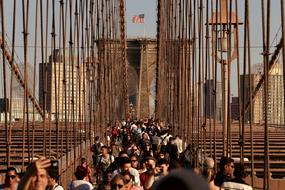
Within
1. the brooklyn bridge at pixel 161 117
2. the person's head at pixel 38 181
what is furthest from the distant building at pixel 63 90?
the person's head at pixel 38 181

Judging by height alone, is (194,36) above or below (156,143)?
above

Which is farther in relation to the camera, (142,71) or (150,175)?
(142,71)

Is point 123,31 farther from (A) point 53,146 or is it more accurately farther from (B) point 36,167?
(B) point 36,167

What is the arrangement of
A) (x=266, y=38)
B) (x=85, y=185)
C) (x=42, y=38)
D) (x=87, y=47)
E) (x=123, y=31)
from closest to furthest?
(x=85, y=185) → (x=266, y=38) → (x=42, y=38) → (x=87, y=47) → (x=123, y=31)

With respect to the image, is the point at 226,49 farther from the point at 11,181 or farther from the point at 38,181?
the point at 38,181

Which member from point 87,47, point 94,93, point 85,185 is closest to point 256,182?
point 85,185

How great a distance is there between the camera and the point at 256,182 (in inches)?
368

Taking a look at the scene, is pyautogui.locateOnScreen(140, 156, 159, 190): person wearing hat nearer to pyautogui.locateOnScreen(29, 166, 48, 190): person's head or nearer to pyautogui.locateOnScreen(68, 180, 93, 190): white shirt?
pyautogui.locateOnScreen(68, 180, 93, 190): white shirt

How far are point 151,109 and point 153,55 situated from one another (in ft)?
13.6

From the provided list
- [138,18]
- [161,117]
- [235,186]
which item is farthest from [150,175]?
[138,18]

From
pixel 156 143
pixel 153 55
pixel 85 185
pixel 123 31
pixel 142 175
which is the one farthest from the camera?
pixel 153 55

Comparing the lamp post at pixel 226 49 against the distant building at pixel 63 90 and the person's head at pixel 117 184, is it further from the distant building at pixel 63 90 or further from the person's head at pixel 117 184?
the person's head at pixel 117 184

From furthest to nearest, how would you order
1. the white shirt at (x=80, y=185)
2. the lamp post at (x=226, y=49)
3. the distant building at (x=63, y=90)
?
1. the distant building at (x=63, y=90)
2. the lamp post at (x=226, y=49)
3. the white shirt at (x=80, y=185)

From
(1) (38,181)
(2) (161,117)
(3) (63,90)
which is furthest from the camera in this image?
(2) (161,117)
